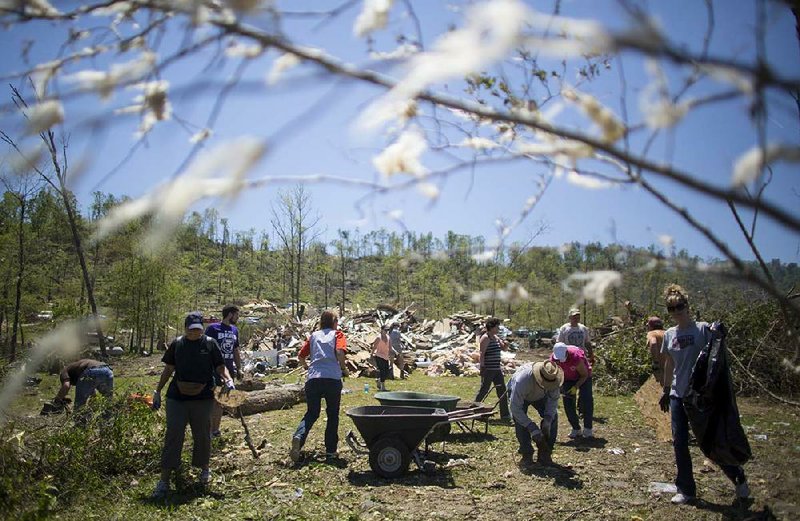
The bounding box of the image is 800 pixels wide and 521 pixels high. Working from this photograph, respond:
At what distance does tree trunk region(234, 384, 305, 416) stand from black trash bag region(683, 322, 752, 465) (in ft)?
24.6

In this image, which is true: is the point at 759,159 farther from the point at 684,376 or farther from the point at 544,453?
the point at 544,453

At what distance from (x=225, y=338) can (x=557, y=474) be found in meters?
4.31

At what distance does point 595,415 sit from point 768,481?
428 centimetres

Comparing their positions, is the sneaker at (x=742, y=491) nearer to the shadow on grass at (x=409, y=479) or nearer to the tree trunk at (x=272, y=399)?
the shadow on grass at (x=409, y=479)

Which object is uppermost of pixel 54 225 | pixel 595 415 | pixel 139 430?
pixel 54 225

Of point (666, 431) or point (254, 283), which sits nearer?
point (666, 431)

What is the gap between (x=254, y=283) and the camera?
51188 millimetres

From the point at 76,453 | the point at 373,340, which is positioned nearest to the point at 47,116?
the point at 76,453

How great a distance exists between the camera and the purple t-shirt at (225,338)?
684 cm

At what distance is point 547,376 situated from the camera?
586cm

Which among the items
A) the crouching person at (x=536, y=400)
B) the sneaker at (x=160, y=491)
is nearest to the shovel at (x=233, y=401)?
the sneaker at (x=160, y=491)

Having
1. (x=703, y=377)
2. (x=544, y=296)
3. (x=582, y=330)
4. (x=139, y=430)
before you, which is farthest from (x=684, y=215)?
(x=582, y=330)

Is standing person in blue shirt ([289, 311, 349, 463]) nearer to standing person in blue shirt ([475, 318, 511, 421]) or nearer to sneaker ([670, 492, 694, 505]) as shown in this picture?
standing person in blue shirt ([475, 318, 511, 421])

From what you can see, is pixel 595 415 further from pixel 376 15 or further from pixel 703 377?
pixel 376 15
